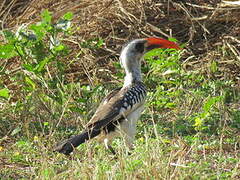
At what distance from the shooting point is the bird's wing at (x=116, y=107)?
5.27 metres

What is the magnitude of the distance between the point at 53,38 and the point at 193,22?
1972mm

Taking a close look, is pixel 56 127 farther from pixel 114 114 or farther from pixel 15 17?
pixel 15 17

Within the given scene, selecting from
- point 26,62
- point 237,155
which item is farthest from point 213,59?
point 237,155

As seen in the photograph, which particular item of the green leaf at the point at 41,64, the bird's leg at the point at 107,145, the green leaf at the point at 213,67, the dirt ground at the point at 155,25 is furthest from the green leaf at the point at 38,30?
the green leaf at the point at 213,67

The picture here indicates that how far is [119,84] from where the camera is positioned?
728 centimetres

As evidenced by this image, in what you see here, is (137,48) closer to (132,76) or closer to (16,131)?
(132,76)

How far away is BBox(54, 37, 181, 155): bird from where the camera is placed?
5.04m

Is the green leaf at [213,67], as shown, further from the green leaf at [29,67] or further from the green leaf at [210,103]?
the green leaf at [29,67]

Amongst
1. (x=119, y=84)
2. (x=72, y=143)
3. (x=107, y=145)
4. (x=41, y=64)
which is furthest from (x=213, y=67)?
(x=72, y=143)

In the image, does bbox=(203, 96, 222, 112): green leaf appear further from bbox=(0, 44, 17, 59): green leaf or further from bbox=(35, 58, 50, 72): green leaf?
bbox=(0, 44, 17, 59): green leaf

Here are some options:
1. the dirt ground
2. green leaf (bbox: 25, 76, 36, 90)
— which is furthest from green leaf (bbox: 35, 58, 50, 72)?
the dirt ground

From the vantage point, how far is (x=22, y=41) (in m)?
6.40

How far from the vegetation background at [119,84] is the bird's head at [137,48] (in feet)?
1.60

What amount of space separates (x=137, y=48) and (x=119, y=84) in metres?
1.17
